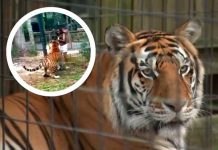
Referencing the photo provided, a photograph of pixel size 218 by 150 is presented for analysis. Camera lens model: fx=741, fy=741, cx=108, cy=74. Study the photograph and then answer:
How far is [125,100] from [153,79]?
0.17m

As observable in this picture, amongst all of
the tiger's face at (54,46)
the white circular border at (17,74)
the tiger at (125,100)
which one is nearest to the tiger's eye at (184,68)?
the tiger at (125,100)

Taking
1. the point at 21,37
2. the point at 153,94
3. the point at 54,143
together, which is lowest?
the point at 54,143

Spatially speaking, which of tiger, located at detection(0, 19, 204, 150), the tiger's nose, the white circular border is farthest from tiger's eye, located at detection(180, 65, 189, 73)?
the white circular border

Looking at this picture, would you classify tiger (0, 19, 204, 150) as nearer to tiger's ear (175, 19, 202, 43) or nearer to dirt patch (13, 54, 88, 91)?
tiger's ear (175, 19, 202, 43)

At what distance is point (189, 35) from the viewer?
2.25 metres

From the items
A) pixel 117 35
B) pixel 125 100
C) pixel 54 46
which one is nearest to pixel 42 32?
pixel 54 46

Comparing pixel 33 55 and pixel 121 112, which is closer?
pixel 33 55

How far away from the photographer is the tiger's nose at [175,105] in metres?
1.96

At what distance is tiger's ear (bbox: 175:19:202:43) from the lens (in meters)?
2.24

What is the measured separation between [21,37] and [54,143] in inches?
14.4

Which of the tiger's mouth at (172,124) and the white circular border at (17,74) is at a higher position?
the white circular border at (17,74)

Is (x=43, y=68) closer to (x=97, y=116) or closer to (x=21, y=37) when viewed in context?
(x=21, y=37)

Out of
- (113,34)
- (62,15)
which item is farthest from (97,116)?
(62,15)

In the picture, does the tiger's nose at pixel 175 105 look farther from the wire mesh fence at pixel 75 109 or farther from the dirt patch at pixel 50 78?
the dirt patch at pixel 50 78
